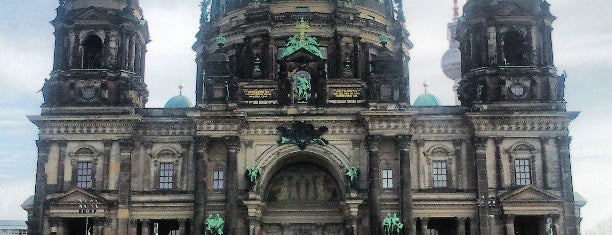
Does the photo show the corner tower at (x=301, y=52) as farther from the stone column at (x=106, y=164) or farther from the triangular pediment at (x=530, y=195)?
the triangular pediment at (x=530, y=195)

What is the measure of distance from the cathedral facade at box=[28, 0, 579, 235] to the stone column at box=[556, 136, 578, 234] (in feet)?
0.27

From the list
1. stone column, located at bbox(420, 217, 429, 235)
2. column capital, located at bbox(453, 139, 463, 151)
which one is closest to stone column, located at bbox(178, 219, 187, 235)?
stone column, located at bbox(420, 217, 429, 235)

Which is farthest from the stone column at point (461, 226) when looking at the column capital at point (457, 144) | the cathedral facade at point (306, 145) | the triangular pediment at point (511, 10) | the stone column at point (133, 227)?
the stone column at point (133, 227)

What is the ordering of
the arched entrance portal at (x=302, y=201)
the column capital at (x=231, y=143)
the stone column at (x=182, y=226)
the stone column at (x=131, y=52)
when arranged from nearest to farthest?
the column capital at (x=231, y=143)
the stone column at (x=182, y=226)
the arched entrance portal at (x=302, y=201)
the stone column at (x=131, y=52)

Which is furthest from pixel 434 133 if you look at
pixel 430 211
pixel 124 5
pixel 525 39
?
pixel 124 5

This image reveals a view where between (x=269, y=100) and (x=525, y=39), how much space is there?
16.9 metres

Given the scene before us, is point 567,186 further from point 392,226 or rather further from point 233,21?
point 233,21

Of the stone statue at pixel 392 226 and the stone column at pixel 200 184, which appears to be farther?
the stone column at pixel 200 184

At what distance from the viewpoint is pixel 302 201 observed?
55.6 metres

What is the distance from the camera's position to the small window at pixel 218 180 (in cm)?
5334

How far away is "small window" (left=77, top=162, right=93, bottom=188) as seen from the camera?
52.7 m

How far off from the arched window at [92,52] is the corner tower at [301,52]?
6868mm

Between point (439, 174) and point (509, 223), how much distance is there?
5.30m

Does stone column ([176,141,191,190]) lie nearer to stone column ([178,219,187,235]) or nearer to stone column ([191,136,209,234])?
stone column ([191,136,209,234])
